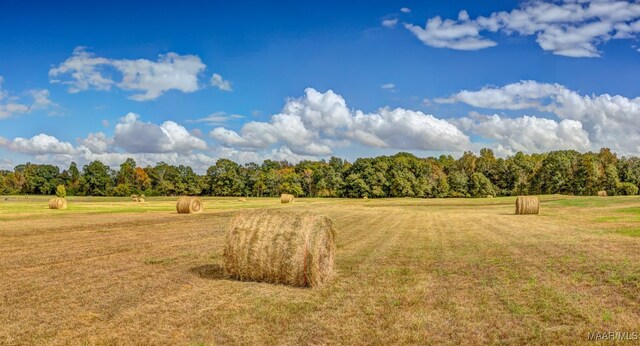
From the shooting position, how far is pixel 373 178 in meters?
115

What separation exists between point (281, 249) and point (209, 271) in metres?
2.96

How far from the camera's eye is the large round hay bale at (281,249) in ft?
40.7

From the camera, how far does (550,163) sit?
4564 inches

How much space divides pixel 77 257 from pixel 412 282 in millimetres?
11512

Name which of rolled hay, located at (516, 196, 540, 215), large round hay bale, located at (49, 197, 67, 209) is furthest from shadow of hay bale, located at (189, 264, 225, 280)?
large round hay bale, located at (49, 197, 67, 209)

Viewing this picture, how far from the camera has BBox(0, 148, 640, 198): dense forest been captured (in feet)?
370

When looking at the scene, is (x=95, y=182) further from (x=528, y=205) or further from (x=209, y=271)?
(x=209, y=271)

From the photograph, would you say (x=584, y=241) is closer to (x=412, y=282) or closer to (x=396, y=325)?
(x=412, y=282)

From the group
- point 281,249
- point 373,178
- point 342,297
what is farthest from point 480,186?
point 342,297

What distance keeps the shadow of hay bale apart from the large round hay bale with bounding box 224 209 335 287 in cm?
48

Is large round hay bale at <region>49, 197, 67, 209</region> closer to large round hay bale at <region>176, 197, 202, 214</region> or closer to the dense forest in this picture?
large round hay bale at <region>176, 197, 202, 214</region>

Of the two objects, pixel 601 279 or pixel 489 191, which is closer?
pixel 601 279

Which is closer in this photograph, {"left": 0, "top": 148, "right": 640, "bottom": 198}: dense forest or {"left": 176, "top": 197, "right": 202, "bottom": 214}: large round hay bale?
{"left": 176, "top": 197, "right": 202, "bottom": 214}: large round hay bale

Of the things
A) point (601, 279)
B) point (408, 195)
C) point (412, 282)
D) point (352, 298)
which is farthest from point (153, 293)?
point (408, 195)
